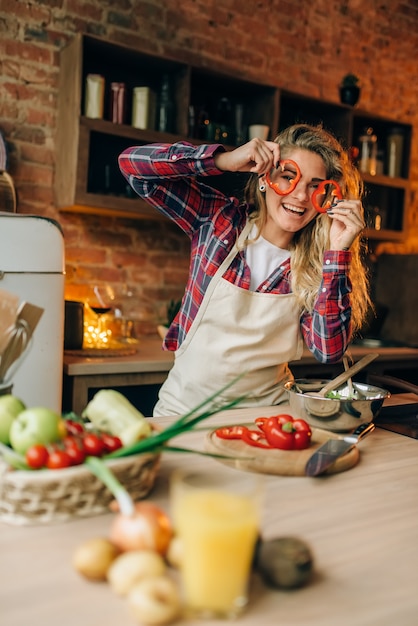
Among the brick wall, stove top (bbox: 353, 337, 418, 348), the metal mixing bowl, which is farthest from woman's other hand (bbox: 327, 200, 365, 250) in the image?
stove top (bbox: 353, 337, 418, 348)

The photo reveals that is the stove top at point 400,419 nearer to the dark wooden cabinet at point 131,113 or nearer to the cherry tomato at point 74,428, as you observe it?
the cherry tomato at point 74,428

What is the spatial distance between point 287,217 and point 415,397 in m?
0.80

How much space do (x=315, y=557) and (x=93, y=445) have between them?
355 millimetres

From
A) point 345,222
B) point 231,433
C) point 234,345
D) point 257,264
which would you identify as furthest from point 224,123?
point 231,433

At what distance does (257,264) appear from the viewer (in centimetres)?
203

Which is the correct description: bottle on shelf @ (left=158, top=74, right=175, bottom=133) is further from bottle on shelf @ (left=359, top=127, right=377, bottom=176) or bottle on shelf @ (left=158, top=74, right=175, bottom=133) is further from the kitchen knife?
the kitchen knife

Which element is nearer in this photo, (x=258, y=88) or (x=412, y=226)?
(x=258, y=88)

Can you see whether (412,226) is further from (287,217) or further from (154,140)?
(287,217)

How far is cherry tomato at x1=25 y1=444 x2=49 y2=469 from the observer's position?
85 cm

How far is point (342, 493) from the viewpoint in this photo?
109 cm

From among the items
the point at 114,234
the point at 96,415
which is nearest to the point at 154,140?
the point at 114,234

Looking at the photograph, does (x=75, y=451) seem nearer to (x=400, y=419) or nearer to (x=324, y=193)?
(x=400, y=419)

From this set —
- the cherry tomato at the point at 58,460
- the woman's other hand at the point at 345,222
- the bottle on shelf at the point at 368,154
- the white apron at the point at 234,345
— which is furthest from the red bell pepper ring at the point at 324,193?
the bottle on shelf at the point at 368,154

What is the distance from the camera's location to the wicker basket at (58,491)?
2.73ft
